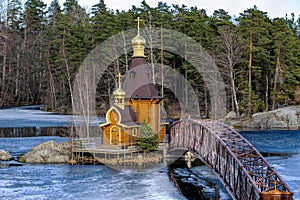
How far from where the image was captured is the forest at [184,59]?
138ft

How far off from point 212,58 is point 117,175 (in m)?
23.3

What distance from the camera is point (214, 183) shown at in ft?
66.4

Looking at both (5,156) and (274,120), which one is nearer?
(5,156)

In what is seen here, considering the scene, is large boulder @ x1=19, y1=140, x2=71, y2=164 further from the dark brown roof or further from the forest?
the forest

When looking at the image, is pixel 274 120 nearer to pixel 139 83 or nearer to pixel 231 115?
pixel 231 115

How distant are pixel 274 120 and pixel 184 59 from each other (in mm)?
11749

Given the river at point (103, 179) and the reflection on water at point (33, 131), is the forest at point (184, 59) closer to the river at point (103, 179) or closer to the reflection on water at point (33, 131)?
the reflection on water at point (33, 131)

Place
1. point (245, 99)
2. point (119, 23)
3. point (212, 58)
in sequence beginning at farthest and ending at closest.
Answer: point (119, 23) → point (212, 58) → point (245, 99)

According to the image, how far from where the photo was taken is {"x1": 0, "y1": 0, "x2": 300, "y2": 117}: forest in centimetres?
4197

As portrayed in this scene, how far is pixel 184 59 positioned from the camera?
4656 centimetres

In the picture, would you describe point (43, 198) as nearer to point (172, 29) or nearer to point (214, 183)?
point (214, 183)

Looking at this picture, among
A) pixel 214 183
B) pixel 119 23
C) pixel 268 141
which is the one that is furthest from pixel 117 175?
pixel 119 23

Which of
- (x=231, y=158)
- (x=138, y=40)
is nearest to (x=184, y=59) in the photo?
(x=138, y=40)

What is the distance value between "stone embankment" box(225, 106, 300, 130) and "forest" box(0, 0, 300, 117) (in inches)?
56.8
